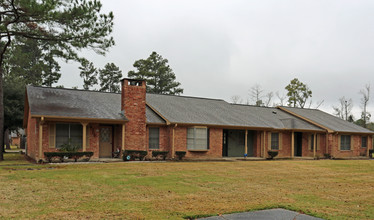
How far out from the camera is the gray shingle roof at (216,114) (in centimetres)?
2198

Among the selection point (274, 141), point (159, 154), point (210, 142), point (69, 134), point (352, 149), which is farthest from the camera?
point (352, 149)

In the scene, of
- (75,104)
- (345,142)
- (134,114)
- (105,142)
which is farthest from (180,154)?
(345,142)

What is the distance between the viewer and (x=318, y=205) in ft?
24.5

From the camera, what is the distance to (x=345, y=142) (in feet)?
91.2

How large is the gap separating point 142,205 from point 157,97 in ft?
59.7

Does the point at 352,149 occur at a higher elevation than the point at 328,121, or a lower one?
lower

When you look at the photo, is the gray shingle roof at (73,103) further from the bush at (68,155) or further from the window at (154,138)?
the window at (154,138)

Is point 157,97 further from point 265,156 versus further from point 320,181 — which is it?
point 320,181

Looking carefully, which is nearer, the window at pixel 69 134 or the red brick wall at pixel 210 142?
the window at pixel 69 134

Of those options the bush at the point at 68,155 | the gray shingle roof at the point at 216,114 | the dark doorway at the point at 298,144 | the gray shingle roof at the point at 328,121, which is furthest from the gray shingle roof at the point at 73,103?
the gray shingle roof at the point at 328,121

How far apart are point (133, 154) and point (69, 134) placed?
11.8 ft

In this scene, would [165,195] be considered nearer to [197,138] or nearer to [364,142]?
[197,138]

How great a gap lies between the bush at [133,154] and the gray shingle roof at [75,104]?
198 centimetres

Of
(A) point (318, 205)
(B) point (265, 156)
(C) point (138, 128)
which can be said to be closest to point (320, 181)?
(A) point (318, 205)
